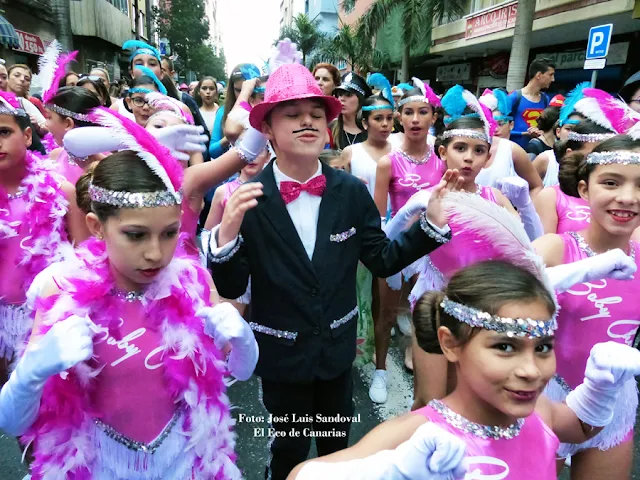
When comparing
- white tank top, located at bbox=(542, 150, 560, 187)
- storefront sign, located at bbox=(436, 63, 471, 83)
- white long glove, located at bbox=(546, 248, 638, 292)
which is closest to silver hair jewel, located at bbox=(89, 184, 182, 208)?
white long glove, located at bbox=(546, 248, 638, 292)

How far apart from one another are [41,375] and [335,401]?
50.2 inches

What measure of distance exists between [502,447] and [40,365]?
135 cm

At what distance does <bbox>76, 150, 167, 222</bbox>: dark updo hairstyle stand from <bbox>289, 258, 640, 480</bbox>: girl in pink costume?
1018mm

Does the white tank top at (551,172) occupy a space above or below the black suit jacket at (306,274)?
above

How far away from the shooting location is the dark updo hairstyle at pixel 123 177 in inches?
63.0

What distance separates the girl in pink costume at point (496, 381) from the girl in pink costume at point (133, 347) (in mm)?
607

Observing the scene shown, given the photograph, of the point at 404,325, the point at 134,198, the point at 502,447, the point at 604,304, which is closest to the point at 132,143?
the point at 134,198

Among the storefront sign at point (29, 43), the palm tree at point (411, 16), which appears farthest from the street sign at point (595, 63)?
the storefront sign at point (29, 43)

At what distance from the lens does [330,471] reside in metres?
1.21

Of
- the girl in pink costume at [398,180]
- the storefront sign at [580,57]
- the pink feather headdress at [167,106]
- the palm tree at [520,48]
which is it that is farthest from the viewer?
the storefront sign at [580,57]

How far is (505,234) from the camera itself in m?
1.51

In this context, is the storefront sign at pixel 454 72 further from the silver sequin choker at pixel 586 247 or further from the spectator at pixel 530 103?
the silver sequin choker at pixel 586 247

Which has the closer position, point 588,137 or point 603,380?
point 603,380

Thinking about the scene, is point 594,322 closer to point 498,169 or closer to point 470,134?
point 470,134
